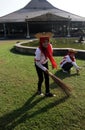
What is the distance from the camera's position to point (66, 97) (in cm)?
552

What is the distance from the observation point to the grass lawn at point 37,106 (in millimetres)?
4289

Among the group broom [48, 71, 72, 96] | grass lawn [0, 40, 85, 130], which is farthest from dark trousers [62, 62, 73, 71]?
broom [48, 71, 72, 96]

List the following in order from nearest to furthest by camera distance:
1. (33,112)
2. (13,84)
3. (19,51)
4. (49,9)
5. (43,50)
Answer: (33,112) < (43,50) < (13,84) < (19,51) < (49,9)

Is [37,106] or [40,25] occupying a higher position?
[37,106]

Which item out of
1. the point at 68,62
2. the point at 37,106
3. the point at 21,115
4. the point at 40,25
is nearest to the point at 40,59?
the point at 37,106

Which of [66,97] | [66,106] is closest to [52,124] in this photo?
[66,106]

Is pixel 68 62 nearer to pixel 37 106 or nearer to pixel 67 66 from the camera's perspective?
pixel 67 66

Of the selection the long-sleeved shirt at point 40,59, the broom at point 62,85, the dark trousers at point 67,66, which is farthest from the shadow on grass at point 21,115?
the dark trousers at point 67,66

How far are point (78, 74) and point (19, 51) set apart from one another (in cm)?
669

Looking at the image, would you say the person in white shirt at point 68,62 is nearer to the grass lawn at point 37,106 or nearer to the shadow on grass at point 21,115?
the grass lawn at point 37,106

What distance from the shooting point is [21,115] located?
4.65m

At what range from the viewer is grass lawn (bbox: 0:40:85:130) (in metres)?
4.29

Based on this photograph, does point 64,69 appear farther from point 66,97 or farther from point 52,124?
point 52,124

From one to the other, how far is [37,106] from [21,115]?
539mm
